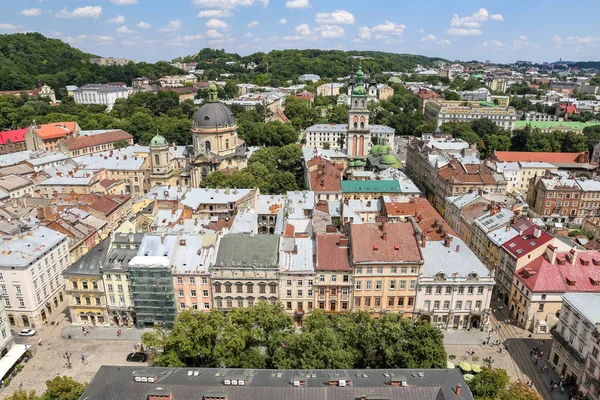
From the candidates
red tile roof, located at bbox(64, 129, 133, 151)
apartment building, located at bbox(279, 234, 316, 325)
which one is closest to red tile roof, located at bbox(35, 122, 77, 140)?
red tile roof, located at bbox(64, 129, 133, 151)

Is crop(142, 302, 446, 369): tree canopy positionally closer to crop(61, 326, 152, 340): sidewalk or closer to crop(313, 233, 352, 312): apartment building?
crop(313, 233, 352, 312): apartment building

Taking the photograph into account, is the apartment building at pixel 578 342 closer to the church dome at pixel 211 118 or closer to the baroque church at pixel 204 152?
the baroque church at pixel 204 152

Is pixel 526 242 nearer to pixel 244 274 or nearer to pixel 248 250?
pixel 248 250

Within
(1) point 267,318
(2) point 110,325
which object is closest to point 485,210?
(1) point 267,318

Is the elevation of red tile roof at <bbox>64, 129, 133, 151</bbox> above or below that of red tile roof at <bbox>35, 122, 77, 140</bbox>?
below

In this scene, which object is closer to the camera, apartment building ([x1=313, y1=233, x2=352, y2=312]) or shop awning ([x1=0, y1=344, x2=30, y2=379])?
shop awning ([x1=0, y1=344, x2=30, y2=379])

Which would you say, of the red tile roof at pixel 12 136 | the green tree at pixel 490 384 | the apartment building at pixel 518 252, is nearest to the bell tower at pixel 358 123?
the apartment building at pixel 518 252

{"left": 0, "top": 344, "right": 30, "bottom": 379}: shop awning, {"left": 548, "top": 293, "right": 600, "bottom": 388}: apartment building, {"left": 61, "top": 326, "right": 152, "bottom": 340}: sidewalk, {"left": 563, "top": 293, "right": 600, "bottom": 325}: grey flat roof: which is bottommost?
{"left": 61, "top": 326, "right": 152, "bottom": 340}: sidewalk
